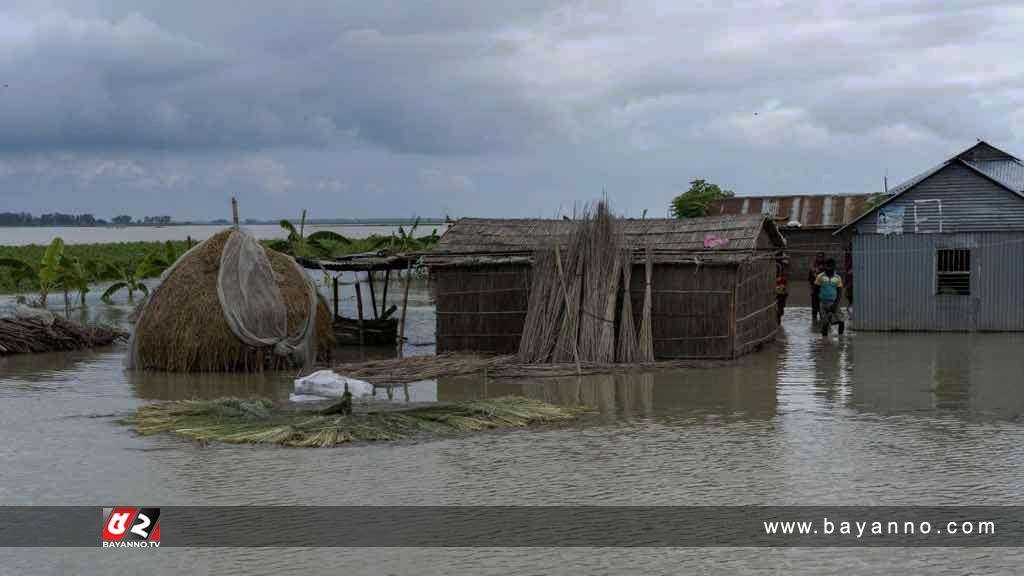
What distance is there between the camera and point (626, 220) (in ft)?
62.8

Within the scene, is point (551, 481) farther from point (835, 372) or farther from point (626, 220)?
point (626, 220)

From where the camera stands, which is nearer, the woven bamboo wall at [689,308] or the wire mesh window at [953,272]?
the woven bamboo wall at [689,308]

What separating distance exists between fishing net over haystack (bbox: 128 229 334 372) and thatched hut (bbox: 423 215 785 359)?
2.33 meters

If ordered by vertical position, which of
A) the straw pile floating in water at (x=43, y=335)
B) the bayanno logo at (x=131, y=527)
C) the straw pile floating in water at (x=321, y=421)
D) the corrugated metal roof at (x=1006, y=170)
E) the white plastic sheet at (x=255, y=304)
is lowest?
the bayanno logo at (x=131, y=527)

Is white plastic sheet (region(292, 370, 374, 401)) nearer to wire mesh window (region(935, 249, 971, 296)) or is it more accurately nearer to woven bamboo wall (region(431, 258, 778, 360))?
woven bamboo wall (region(431, 258, 778, 360))

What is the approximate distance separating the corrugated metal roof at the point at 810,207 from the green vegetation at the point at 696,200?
1.57 meters

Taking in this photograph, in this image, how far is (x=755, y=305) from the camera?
18781mm

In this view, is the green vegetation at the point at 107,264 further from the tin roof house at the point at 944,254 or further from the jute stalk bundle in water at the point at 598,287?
the tin roof house at the point at 944,254

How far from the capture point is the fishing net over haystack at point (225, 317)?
16.6m

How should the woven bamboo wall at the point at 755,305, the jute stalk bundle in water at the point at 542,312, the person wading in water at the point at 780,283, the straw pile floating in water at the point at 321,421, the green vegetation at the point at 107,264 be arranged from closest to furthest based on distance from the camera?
1. the straw pile floating in water at the point at 321,421
2. the jute stalk bundle in water at the point at 542,312
3. the woven bamboo wall at the point at 755,305
4. the person wading in water at the point at 780,283
5. the green vegetation at the point at 107,264

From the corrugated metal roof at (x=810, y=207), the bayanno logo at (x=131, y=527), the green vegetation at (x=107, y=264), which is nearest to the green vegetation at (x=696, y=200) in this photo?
the corrugated metal roof at (x=810, y=207)

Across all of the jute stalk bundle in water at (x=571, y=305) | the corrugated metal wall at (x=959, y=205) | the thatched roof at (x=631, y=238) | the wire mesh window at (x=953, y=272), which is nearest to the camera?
the jute stalk bundle in water at (x=571, y=305)

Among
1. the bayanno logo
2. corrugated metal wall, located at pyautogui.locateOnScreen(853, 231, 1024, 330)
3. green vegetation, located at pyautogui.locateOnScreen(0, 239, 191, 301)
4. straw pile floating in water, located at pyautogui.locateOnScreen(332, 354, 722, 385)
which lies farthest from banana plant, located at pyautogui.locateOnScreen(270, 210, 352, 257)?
the bayanno logo

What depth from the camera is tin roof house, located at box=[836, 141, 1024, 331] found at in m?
20.0
